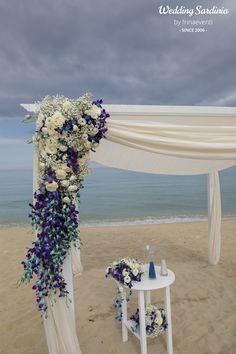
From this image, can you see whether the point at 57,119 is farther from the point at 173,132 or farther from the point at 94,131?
the point at 173,132

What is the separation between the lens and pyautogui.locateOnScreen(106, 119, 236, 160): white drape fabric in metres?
2.60

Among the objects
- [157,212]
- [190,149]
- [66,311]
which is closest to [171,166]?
[190,149]

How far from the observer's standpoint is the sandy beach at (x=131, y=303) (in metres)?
3.34

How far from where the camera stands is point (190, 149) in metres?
2.66

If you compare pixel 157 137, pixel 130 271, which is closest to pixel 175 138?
pixel 157 137

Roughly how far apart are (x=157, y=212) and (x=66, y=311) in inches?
558

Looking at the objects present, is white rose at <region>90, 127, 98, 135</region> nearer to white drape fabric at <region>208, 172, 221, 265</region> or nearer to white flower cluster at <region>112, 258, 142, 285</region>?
white flower cluster at <region>112, 258, 142, 285</region>

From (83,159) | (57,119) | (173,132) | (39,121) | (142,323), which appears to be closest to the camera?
(57,119)

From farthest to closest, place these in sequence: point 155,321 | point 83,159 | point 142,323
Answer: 1. point 155,321
2. point 142,323
3. point 83,159

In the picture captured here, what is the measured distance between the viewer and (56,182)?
7.74ft

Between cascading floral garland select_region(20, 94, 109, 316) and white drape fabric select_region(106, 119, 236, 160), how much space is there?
8.4 inches

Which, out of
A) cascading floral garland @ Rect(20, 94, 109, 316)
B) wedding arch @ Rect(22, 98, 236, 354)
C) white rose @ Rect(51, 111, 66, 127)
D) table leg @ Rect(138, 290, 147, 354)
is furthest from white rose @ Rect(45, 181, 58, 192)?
table leg @ Rect(138, 290, 147, 354)

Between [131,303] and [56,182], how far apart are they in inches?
106

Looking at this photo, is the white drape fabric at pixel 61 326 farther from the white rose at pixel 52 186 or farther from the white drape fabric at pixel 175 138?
the white drape fabric at pixel 175 138
